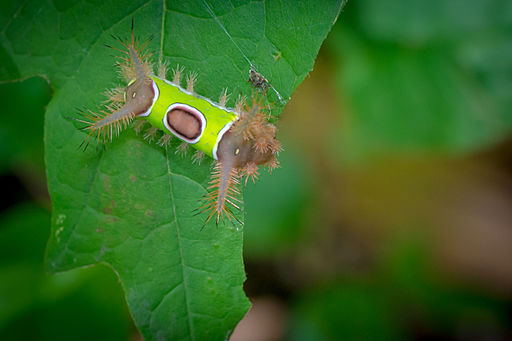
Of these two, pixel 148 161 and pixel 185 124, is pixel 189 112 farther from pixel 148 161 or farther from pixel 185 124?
pixel 148 161

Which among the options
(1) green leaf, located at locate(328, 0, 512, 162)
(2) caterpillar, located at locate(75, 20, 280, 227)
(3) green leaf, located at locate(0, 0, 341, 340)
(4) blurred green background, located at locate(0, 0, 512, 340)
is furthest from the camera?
(1) green leaf, located at locate(328, 0, 512, 162)

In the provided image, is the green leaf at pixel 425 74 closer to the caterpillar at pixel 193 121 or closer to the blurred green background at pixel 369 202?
the blurred green background at pixel 369 202

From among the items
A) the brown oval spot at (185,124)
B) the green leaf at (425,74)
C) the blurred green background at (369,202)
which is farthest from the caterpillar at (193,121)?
the green leaf at (425,74)

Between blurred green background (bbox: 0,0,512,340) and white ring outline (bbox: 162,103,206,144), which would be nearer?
white ring outline (bbox: 162,103,206,144)

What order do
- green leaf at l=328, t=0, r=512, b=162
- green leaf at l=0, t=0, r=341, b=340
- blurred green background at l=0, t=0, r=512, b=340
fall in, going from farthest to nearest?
1. green leaf at l=328, t=0, r=512, b=162
2. blurred green background at l=0, t=0, r=512, b=340
3. green leaf at l=0, t=0, r=341, b=340

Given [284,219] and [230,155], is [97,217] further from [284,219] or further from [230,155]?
[284,219]

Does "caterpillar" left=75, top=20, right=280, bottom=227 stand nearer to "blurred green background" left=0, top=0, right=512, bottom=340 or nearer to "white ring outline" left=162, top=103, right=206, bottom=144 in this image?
"white ring outline" left=162, top=103, right=206, bottom=144

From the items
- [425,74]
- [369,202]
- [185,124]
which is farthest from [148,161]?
[369,202]

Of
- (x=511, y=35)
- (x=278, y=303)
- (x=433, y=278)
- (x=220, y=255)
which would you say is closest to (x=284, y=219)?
(x=278, y=303)

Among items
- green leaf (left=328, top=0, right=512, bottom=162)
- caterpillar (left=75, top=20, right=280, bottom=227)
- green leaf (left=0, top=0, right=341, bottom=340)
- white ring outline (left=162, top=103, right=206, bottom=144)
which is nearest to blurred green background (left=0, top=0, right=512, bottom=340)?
green leaf (left=328, top=0, right=512, bottom=162)
